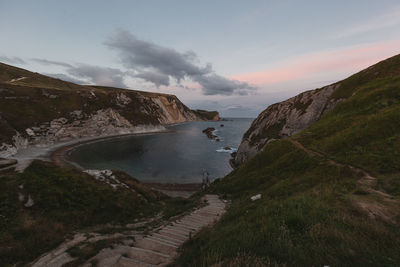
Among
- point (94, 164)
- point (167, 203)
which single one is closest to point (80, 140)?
point (94, 164)

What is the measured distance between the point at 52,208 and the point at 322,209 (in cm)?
1492

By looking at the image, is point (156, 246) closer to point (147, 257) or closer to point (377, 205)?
point (147, 257)

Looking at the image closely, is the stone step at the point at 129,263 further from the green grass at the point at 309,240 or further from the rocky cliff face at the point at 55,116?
the rocky cliff face at the point at 55,116

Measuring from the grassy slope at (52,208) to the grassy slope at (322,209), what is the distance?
6.86 meters

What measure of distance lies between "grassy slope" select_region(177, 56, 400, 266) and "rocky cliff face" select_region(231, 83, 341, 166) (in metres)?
17.0

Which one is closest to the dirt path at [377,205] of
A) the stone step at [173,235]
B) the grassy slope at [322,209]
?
the grassy slope at [322,209]

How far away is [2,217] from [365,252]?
14849 millimetres

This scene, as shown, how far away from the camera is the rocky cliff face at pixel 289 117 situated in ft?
125

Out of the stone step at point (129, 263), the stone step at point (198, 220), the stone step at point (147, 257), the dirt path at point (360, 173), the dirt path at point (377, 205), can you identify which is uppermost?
the dirt path at point (377, 205)

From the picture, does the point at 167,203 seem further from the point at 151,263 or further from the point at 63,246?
the point at 151,263

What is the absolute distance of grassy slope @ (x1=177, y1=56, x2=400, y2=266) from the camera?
12.6 feet

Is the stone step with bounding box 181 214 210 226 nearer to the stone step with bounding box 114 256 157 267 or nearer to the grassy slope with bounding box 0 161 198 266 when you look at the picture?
the grassy slope with bounding box 0 161 198 266

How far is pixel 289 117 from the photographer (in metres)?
43.2

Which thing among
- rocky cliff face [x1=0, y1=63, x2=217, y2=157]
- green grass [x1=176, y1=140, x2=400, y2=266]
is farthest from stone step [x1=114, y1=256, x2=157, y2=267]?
rocky cliff face [x1=0, y1=63, x2=217, y2=157]
